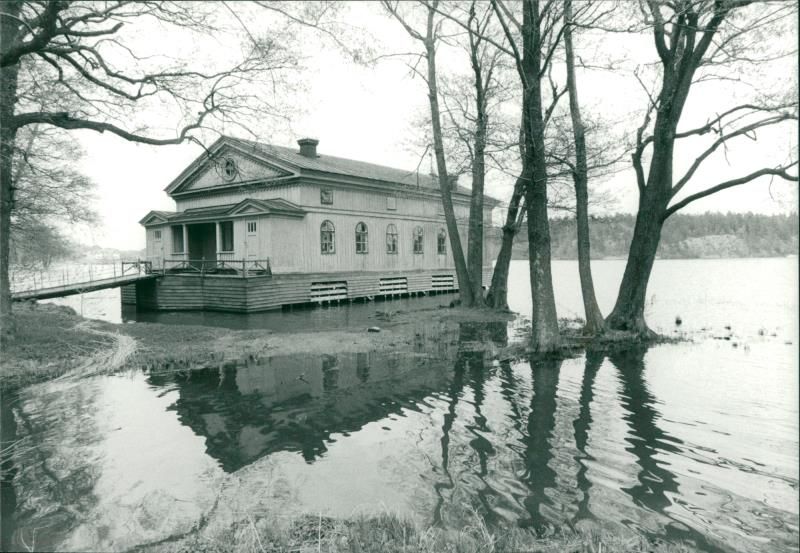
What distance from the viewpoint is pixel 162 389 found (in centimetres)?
839

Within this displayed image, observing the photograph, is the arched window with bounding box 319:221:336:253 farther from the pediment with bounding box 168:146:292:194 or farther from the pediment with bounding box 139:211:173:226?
the pediment with bounding box 139:211:173:226

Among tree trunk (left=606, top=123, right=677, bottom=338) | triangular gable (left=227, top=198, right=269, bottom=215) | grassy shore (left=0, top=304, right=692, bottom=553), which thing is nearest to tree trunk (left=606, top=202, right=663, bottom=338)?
tree trunk (left=606, top=123, right=677, bottom=338)

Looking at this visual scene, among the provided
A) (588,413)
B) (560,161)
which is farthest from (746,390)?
(560,161)

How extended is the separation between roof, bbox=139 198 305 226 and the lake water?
12.3m

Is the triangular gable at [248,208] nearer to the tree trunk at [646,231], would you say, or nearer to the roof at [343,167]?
the roof at [343,167]

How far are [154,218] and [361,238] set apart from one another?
1139cm

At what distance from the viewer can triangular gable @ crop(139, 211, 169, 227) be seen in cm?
2594

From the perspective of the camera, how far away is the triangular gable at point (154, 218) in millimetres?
25938

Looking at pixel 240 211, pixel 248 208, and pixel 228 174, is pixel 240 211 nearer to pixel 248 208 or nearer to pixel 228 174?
pixel 248 208

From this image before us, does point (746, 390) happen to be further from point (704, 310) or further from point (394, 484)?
point (704, 310)

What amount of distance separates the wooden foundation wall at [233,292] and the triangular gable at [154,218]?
4.11 m

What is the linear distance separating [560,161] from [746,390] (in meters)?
6.35

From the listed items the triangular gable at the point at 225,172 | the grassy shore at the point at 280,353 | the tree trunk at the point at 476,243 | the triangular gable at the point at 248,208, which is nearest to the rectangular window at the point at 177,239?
the triangular gable at the point at 225,172

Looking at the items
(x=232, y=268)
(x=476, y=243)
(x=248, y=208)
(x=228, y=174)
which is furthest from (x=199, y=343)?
(x=228, y=174)
